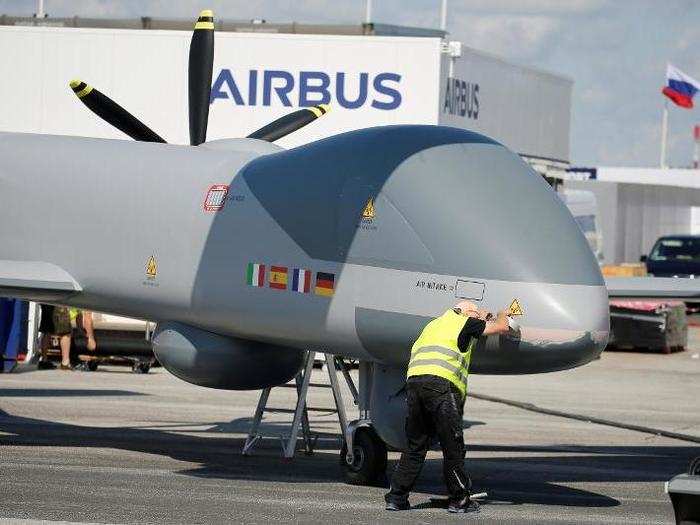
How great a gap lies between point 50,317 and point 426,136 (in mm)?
15955

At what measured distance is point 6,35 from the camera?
113 feet

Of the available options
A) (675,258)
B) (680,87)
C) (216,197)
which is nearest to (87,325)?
(216,197)

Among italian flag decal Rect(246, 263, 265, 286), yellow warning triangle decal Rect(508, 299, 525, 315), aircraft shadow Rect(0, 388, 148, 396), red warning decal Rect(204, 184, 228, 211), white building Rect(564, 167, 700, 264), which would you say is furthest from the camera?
white building Rect(564, 167, 700, 264)

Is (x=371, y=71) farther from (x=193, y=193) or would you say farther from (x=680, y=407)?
(x=193, y=193)

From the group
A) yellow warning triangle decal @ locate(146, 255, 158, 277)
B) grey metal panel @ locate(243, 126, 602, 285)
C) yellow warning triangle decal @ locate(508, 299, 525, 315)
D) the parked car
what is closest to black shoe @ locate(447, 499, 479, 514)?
yellow warning triangle decal @ locate(508, 299, 525, 315)

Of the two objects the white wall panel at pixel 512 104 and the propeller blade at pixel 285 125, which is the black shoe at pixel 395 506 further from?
the white wall panel at pixel 512 104

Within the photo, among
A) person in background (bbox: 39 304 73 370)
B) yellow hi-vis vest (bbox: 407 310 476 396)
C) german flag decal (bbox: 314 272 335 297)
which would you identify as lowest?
person in background (bbox: 39 304 73 370)

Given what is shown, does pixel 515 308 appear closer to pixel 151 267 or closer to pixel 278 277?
pixel 278 277

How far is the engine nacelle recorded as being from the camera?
17.1m

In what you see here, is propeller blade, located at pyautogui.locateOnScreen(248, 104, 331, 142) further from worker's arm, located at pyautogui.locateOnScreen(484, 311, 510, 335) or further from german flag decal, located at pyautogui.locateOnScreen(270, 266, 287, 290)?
worker's arm, located at pyautogui.locateOnScreen(484, 311, 510, 335)

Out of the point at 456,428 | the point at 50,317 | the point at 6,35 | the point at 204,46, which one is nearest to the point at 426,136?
the point at 456,428

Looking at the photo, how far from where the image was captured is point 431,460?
18.6 metres

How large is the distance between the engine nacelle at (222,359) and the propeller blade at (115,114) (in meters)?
4.00

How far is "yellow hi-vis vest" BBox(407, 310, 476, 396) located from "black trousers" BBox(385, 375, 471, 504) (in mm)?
75
